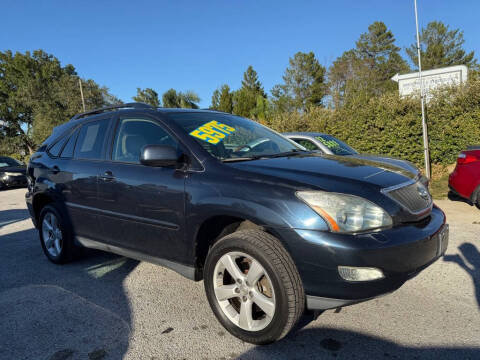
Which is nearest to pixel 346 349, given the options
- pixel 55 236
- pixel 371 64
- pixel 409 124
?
pixel 55 236

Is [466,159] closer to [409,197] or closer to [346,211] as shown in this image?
[409,197]

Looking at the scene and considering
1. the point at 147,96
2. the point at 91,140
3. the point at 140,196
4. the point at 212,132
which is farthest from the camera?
the point at 147,96

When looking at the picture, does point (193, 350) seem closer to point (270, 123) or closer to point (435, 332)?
point (435, 332)

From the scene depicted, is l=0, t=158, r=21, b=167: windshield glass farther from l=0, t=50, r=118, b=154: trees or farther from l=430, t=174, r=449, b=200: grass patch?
l=0, t=50, r=118, b=154: trees

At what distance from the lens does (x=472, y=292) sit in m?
2.94

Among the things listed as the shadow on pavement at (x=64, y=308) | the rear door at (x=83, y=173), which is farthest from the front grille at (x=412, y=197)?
the rear door at (x=83, y=173)

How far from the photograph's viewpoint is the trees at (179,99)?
38.0m

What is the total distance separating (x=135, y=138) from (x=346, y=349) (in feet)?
8.06

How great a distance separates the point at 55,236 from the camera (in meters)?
4.03

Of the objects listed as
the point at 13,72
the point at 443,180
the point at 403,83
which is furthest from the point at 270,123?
the point at 13,72

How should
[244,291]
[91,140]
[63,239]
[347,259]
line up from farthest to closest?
[63,239] → [91,140] → [244,291] → [347,259]

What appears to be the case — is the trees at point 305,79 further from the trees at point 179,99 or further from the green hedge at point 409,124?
the green hedge at point 409,124

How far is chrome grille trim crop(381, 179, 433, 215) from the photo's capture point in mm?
2246

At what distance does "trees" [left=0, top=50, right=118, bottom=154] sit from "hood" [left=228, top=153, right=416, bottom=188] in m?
35.5
